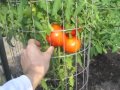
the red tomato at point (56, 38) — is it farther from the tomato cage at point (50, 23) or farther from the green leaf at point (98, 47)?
the green leaf at point (98, 47)

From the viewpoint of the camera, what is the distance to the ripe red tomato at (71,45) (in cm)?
141

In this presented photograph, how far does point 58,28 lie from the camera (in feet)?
4.61


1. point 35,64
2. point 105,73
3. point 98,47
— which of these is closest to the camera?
point 35,64

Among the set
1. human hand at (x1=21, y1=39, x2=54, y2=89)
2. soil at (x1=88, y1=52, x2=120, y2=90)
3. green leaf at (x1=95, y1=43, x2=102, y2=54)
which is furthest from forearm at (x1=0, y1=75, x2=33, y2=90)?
soil at (x1=88, y1=52, x2=120, y2=90)

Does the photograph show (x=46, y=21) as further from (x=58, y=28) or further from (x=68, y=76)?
(x=68, y=76)

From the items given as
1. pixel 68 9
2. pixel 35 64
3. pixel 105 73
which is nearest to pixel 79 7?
pixel 68 9

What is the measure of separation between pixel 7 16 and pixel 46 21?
0.22 metres

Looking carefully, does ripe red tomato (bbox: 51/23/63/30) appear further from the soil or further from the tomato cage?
the soil

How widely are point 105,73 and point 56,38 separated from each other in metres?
0.84

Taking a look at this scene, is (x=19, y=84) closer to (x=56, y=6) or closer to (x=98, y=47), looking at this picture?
(x=56, y=6)

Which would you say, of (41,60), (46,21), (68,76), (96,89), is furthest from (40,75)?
(96,89)

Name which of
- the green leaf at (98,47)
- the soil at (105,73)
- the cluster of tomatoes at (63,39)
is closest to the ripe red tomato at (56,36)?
the cluster of tomatoes at (63,39)

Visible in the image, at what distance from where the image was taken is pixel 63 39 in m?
1.40

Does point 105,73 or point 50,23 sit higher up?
point 50,23
